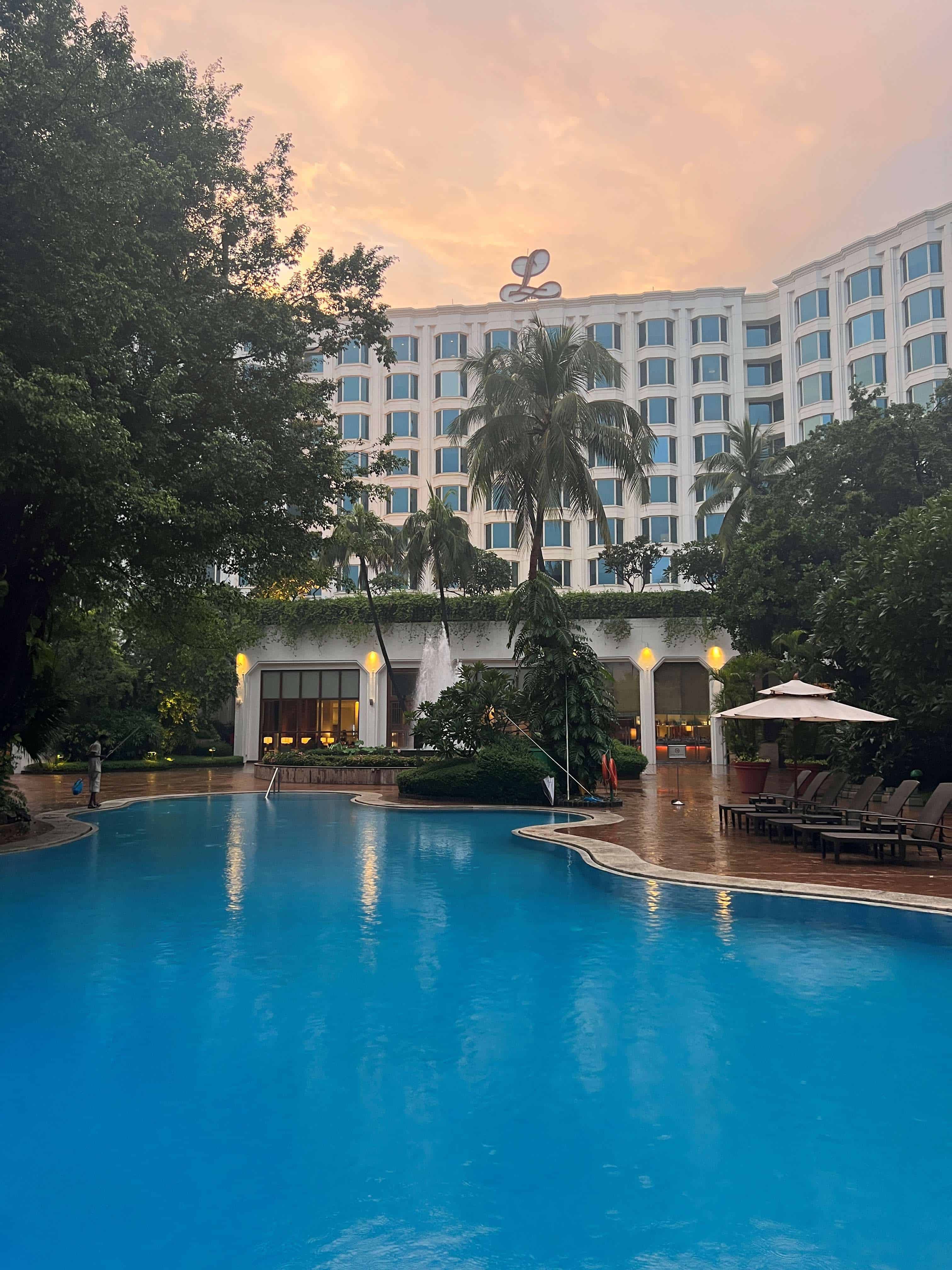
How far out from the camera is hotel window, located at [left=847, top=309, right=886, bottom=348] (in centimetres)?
4800

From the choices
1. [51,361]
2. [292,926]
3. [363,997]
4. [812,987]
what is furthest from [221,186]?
[812,987]

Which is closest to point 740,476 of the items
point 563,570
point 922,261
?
point 563,570

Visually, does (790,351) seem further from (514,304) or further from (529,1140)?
(529,1140)

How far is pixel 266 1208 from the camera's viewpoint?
4188 millimetres

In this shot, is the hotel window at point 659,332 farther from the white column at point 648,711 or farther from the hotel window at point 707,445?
the white column at point 648,711

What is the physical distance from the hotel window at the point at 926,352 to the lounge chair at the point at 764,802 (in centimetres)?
3580

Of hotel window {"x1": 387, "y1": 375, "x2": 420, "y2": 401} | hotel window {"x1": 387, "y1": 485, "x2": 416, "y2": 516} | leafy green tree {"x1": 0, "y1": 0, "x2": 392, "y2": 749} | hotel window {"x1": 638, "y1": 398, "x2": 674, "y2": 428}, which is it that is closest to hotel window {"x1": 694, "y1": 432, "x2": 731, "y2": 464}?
hotel window {"x1": 638, "y1": 398, "x2": 674, "y2": 428}

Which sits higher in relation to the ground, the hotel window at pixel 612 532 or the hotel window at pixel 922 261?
the hotel window at pixel 922 261

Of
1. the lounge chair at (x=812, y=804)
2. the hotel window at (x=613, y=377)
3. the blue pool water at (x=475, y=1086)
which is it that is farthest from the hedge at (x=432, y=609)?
the blue pool water at (x=475, y=1086)

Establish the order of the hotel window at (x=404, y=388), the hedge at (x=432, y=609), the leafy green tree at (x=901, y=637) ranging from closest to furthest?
the leafy green tree at (x=901, y=637) < the hedge at (x=432, y=609) < the hotel window at (x=404, y=388)

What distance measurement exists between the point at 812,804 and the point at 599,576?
37.6 m

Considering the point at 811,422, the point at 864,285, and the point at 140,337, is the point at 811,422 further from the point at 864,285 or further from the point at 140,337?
the point at 140,337

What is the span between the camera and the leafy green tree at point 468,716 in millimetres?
22000

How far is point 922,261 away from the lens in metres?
46.2
